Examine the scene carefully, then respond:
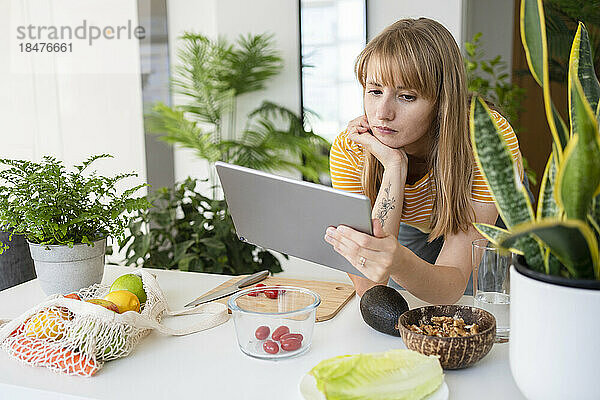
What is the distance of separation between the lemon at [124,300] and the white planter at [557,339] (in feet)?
2.43

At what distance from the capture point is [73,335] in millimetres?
1104

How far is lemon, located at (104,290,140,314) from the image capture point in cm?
123

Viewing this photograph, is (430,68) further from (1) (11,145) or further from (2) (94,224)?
(1) (11,145)

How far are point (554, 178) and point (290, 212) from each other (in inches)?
21.4

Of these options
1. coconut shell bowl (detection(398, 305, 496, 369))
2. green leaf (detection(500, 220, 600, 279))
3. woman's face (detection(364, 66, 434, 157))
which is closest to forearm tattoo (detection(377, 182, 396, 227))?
woman's face (detection(364, 66, 434, 157))

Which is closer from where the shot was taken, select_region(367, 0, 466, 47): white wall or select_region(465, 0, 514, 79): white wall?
select_region(367, 0, 466, 47): white wall

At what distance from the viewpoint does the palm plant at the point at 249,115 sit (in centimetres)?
358

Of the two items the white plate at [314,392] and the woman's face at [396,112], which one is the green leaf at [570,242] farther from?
the woman's face at [396,112]

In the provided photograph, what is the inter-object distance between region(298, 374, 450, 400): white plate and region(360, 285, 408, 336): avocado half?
9.3 inches

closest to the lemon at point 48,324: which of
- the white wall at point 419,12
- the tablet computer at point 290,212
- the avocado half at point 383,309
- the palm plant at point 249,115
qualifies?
the tablet computer at point 290,212

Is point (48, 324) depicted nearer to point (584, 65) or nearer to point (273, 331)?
point (273, 331)

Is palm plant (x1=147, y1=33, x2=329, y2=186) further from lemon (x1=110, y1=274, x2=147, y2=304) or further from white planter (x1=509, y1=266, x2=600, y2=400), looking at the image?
white planter (x1=509, y1=266, x2=600, y2=400)

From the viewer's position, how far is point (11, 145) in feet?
13.4

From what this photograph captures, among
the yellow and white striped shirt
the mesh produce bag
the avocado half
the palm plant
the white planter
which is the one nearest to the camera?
the white planter
